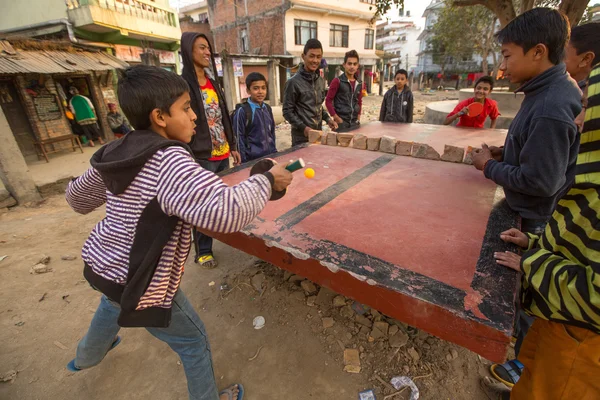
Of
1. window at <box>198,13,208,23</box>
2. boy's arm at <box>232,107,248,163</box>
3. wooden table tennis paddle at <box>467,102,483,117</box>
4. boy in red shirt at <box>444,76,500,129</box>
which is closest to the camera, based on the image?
boy's arm at <box>232,107,248,163</box>

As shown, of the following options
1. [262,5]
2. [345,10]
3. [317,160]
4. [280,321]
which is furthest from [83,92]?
[345,10]

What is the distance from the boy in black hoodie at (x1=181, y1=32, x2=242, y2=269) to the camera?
8.92 ft

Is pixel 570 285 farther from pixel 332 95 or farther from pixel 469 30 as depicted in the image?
pixel 469 30

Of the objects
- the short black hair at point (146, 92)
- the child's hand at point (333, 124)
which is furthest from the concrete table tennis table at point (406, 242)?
the child's hand at point (333, 124)

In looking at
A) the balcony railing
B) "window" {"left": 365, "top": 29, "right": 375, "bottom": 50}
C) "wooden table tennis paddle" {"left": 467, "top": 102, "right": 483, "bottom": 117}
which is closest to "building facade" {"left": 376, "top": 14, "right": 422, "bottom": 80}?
"window" {"left": 365, "top": 29, "right": 375, "bottom": 50}

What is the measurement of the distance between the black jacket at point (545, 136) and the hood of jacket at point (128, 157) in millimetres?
1556

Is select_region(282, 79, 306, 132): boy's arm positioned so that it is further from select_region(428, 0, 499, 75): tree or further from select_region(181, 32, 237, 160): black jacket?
select_region(428, 0, 499, 75): tree

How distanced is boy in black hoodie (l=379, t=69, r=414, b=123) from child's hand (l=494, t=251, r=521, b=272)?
189 inches

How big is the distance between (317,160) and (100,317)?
2061mm

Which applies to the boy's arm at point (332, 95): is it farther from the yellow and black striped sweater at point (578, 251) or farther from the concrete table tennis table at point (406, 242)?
the yellow and black striped sweater at point (578, 251)

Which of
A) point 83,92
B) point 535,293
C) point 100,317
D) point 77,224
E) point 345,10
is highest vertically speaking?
point 345,10

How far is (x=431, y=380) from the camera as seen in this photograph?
1831mm

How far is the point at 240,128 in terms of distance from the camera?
3.38m

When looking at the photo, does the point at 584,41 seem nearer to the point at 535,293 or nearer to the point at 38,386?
the point at 535,293
